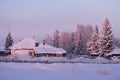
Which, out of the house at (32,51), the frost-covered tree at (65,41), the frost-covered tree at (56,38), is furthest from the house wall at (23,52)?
the frost-covered tree at (65,41)

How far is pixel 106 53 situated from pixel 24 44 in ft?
68.0

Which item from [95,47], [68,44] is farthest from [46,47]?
[68,44]

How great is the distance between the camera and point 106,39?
7075 centimetres

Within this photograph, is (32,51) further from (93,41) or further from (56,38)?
(56,38)

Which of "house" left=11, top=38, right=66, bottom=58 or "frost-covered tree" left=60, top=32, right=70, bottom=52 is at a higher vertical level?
"frost-covered tree" left=60, top=32, right=70, bottom=52

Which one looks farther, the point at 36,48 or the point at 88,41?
the point at 88,41

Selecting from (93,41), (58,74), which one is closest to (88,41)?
(93,41)

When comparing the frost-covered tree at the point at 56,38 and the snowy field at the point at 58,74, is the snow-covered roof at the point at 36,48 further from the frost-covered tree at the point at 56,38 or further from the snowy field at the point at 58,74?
the snowy field at the point at 58,74

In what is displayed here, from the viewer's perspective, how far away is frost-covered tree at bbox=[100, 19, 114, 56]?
2778 inches

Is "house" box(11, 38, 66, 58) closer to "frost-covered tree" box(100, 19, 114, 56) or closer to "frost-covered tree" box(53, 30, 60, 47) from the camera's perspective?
"frost-covered tree" box(100, 19, 114, 56)

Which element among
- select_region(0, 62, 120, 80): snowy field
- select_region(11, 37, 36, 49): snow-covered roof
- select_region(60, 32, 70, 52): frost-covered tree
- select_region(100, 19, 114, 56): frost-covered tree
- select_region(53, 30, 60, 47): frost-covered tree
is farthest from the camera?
select_region(60, 32, 70, 52): frost-covered tree

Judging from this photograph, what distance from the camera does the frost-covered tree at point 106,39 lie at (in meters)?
70.6

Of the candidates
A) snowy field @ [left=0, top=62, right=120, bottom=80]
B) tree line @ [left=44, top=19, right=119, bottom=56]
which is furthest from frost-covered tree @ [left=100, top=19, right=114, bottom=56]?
snowy field @ [left=0, top=62, right=120, bottom=80]

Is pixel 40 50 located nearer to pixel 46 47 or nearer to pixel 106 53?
pixel 46 47
